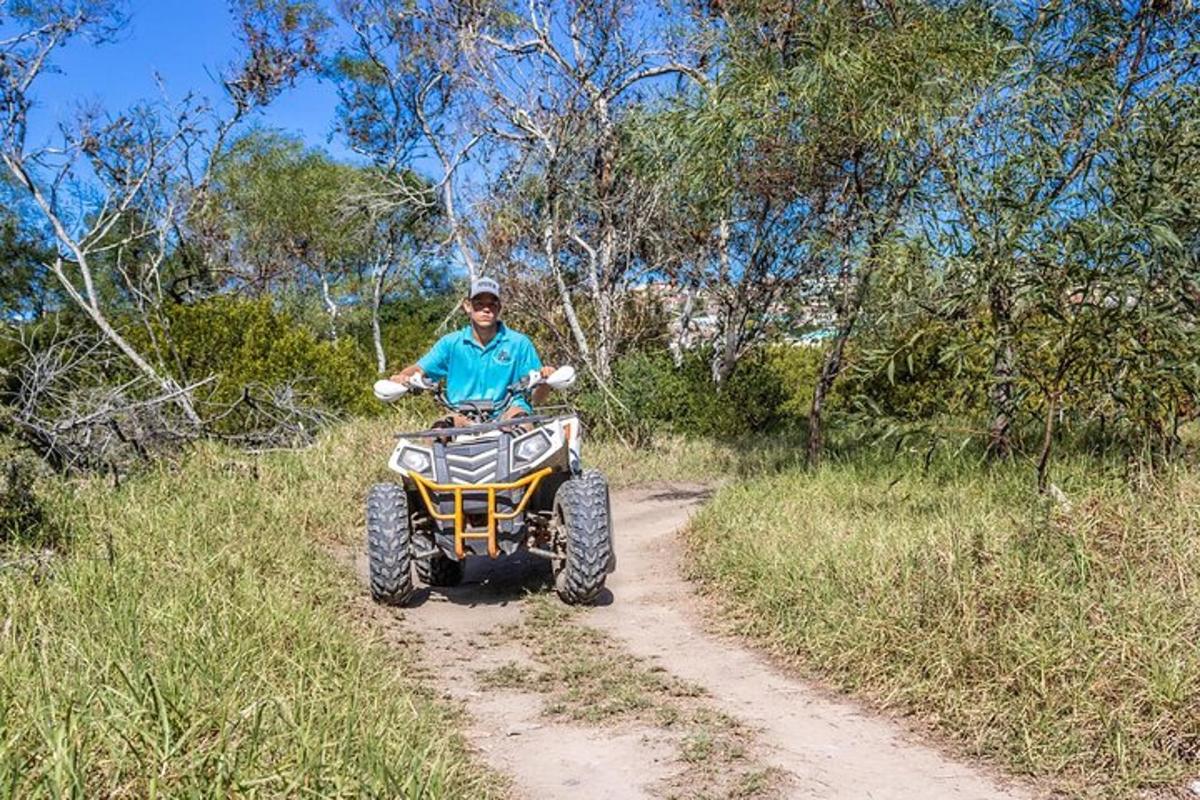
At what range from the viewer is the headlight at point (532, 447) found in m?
5.32

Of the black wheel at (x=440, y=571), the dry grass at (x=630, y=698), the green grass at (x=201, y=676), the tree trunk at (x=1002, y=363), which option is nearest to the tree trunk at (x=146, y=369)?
the green grass at (x=201, y=676)

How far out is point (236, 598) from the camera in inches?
174

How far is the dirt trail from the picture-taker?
334cm

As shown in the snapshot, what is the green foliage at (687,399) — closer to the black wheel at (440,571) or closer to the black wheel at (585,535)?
the black wheel at (440,571)

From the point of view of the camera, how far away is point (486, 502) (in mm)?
5293

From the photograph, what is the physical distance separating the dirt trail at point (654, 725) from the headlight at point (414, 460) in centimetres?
77

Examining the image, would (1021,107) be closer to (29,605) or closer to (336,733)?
(336,733)

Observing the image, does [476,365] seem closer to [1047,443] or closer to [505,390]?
[505,390]

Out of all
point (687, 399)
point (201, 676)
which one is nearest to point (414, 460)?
point (201, 676)

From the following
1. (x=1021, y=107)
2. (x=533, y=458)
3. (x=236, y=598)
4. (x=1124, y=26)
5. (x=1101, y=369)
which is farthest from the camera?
(x=1124, y=26)

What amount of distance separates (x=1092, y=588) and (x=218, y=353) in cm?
985

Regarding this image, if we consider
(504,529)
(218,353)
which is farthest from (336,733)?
(218,353)

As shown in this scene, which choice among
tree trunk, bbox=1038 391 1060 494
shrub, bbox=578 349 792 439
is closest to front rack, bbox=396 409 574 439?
tree trunk, bbox=1038 391 1060 494

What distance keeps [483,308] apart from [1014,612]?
10.4ft
